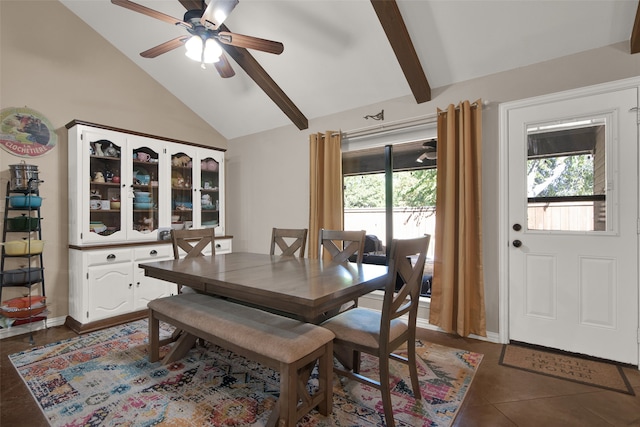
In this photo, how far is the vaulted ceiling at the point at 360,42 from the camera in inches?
86.9

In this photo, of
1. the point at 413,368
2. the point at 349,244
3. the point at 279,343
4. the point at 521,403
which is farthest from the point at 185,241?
the point at 521,403

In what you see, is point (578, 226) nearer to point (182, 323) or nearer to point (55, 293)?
point (182, 323)

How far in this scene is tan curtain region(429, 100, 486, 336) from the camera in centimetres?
262

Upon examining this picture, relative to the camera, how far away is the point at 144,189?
138 inches

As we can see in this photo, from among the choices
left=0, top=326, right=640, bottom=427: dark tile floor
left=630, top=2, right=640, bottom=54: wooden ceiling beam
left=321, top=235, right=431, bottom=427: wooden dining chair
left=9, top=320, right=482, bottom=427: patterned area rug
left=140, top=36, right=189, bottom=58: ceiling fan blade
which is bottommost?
left=0, top=326, right=640, bottom=427: dark tile floor

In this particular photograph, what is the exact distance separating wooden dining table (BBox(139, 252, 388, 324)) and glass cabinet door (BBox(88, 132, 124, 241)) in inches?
51.7

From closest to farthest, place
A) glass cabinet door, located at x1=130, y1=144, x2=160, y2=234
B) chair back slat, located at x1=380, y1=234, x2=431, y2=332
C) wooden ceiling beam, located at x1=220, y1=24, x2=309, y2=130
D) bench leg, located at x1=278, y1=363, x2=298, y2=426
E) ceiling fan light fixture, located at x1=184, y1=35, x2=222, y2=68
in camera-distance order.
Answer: bench leg, located at x1=278, y1=363, x2=298, y2=426
chair back slat, located at x1=380, y1=234, x2=431, y2=332
ceiling fan light fixture, located at x1=184, y1=35, x2=222, y2=68
wooden ceiling beam, located at x1=220, y1=24, x2=309, y2=130
glass cabinet door, located at x1=130, y1=144, x2=160, y2=234

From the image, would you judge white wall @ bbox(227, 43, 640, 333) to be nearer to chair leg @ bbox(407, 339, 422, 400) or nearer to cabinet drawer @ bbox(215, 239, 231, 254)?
cabinet drawer @ bbox(215, 239, 231, 254)

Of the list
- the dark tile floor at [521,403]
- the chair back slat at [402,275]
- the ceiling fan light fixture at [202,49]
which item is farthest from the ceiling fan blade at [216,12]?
the dark tile floor at [521,403]

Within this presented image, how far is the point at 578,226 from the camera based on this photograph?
7.77ft

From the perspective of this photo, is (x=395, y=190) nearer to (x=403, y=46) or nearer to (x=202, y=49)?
(x=403, y=46)

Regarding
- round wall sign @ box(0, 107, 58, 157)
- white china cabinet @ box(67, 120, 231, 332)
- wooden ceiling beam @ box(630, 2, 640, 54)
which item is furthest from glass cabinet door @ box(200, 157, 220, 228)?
wooden ceiling beam @ box(630, 2, 640, 54)

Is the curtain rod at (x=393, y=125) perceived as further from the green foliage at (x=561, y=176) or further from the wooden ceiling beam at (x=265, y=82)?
the green foliage at (x=561, y=176)

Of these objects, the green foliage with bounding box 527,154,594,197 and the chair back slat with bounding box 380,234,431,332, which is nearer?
the chair back slat with bounding box 380,234,431,332
